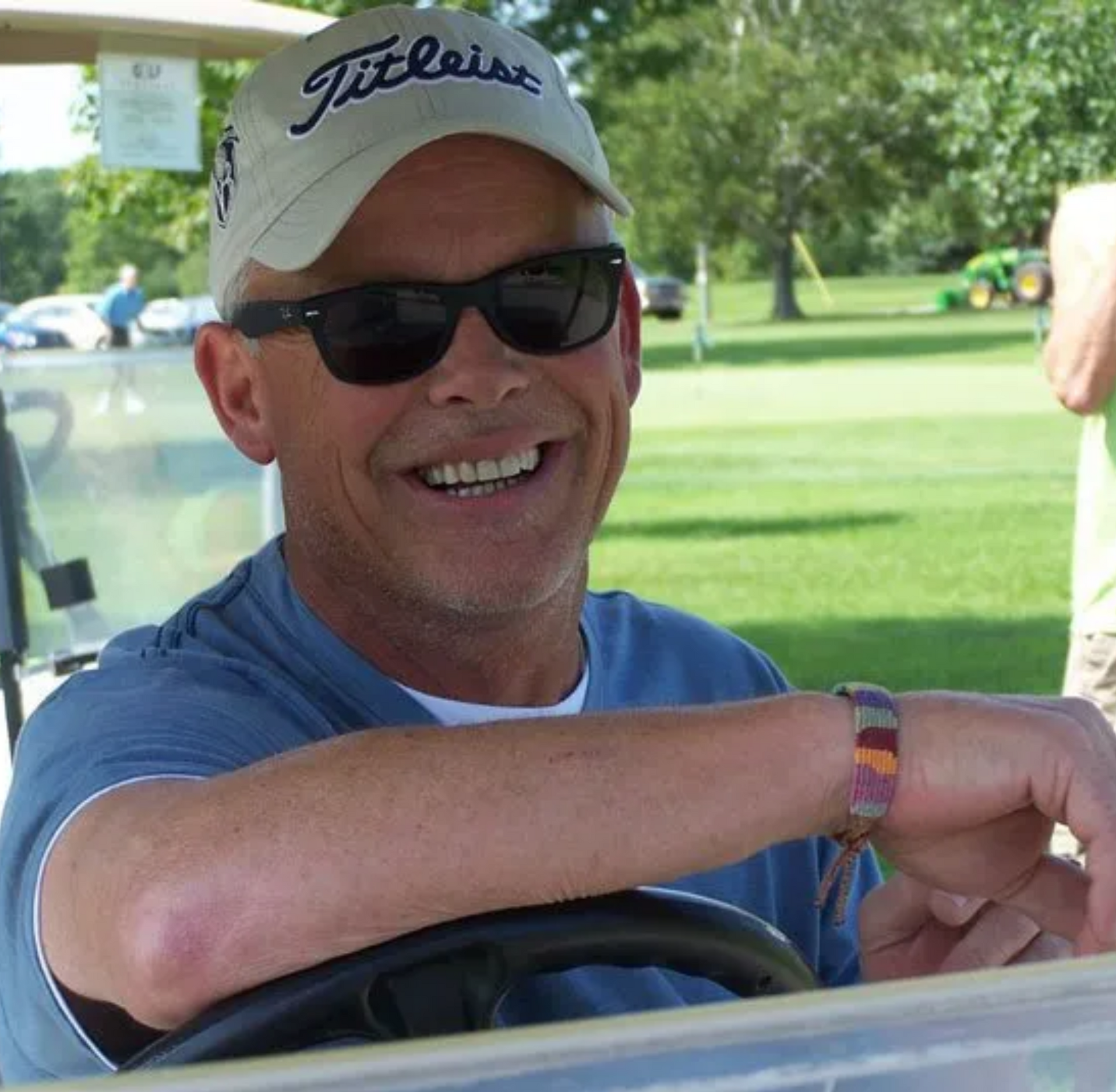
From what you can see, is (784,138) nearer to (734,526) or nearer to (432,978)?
(734,526)

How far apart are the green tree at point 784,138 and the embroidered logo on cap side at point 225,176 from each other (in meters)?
36.2

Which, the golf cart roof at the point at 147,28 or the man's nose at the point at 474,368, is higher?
the golf cart roof at the point at 147,28

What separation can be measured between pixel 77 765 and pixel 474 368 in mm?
515

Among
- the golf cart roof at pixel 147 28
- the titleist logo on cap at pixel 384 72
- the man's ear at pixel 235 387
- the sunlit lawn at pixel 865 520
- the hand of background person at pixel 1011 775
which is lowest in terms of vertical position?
the sunlit lawn at pixel 865 520

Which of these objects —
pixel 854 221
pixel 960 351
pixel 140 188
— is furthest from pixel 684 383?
pixel 854 221

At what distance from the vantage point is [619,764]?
1249mm

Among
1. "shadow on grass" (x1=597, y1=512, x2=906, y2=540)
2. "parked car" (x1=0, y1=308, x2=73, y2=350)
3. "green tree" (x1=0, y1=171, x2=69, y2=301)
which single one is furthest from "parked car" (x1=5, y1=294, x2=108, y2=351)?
"green tree" (x1=0, y1=171, x2=69, y2=301)

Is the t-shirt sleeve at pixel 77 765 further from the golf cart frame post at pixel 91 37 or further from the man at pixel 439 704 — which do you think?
the golf cart frame post at pixel 91 37

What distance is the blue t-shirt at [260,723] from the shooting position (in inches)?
55.0

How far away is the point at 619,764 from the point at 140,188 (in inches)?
621

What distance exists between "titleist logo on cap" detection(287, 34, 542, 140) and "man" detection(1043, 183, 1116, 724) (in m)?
2.83

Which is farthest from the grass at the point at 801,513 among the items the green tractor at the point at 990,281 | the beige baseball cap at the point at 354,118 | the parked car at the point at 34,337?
the green tractor at the point at 990,281

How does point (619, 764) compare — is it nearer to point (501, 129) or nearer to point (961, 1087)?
Result: point (961, 1087)

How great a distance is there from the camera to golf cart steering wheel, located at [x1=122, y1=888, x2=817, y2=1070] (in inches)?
45.9
